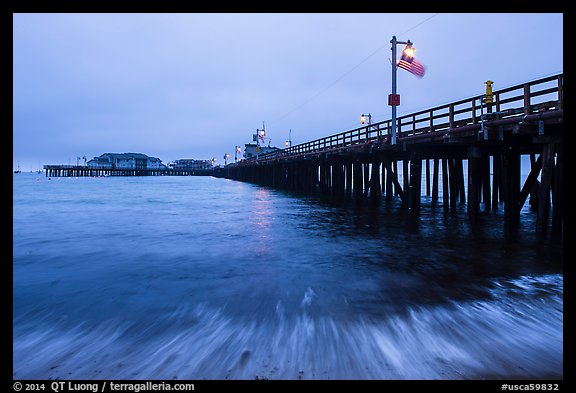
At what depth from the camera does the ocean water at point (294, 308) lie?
148 inches

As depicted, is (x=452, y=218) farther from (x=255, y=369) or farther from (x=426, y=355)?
(x=255, y=369)

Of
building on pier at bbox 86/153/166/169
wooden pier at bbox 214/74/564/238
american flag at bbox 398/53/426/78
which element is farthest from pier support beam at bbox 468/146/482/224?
building on pier at bbox 86/153/166/169

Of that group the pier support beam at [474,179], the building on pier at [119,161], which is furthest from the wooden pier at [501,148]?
the building on pier at [119,161]

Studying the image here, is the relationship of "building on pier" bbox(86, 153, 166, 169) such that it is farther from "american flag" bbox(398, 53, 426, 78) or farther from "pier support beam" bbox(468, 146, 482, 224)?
"pier support beam" bbox(468, 146, 482, 224)

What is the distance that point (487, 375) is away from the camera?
3.42 m

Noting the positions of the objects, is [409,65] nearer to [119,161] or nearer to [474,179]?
[474,179]

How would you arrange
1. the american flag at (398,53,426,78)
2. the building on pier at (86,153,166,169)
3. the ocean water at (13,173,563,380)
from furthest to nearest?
the building on pier at (86,153,166,169) → the american flag at (398,53,426,78) → the ocean water at (13,173,563,380)

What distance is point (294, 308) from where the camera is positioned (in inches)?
217

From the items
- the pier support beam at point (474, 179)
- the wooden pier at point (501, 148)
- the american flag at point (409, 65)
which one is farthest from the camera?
the american flag at point (409, 65)

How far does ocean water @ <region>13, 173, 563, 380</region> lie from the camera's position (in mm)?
3764

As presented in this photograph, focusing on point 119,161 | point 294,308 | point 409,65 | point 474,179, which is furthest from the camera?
point 119,161

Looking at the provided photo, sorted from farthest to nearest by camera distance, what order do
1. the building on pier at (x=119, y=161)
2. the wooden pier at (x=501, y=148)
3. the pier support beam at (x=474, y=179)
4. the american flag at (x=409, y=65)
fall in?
the building on pier at (x=119, y=161), the american flag at (x=409, y=65), the pier support beam at (x=474, y=179), the wooden pier at (x=501, y=148)

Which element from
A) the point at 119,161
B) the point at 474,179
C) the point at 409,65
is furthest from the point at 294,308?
the point at 119,161

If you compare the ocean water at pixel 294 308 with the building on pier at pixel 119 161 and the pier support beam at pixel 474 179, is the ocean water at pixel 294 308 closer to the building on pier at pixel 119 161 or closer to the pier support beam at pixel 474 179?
the pier support beam at pixel 474 179
